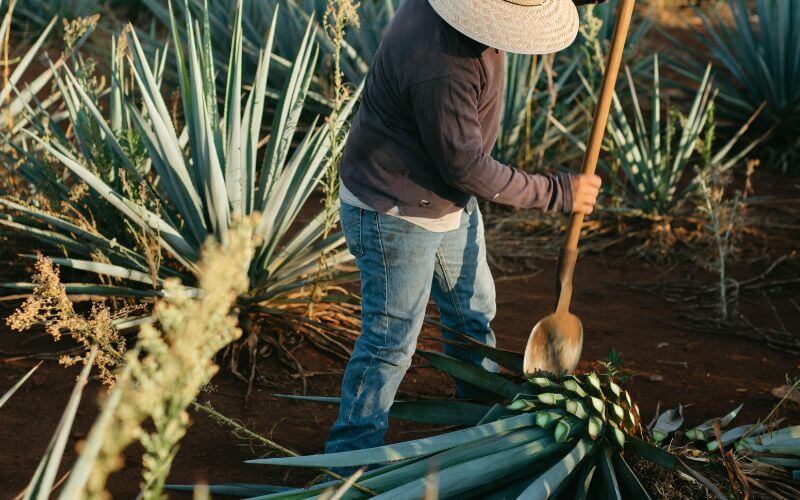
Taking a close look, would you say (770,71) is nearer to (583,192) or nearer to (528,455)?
(583,192)

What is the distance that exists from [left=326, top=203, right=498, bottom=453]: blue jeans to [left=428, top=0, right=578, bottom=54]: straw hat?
0.57 metres

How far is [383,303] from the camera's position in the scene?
2621 mm

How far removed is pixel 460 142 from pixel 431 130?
0.26 ft

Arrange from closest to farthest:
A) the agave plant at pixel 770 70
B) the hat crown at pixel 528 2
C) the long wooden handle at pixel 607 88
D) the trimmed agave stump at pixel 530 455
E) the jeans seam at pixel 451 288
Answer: the trimmed agave stump at pixel 530 455
the hat crown at pixel 528 2
the long wooden handle at pixel 607 88
the jeans seam at pixel 451 288
the agave plant at pixel 770 70

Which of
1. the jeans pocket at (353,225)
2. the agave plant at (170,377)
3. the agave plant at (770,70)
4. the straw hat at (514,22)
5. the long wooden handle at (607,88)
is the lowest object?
the agave plant at (770,70)

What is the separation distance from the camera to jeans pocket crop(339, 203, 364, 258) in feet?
8.57

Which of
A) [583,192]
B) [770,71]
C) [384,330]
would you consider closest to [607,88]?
[583,192]

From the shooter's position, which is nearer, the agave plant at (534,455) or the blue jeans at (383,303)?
the agave plant at (534,455)

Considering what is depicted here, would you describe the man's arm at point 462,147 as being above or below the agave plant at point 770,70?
above

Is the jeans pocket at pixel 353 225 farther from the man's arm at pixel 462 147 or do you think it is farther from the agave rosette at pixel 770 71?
the agave rosette at pixel 770 71

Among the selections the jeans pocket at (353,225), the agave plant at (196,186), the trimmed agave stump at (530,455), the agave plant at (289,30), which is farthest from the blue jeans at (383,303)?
the agave plant at (289,30)

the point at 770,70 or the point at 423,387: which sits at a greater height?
the point at 423,387

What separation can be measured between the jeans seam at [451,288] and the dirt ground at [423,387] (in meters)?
0.42

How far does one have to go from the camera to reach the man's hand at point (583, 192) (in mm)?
2611
